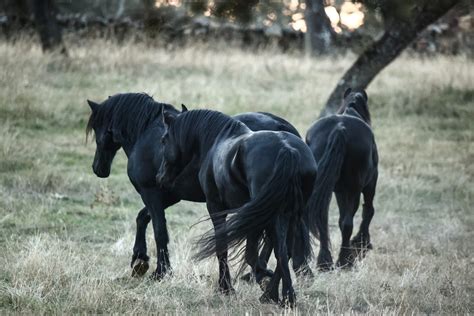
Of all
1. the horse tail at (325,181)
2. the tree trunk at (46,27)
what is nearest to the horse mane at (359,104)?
the horse tail at (325,181)

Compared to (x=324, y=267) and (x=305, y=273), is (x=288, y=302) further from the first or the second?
(x=324, y=267)

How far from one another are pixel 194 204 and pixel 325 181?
3.83 metres

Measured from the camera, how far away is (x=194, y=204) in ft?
35.9

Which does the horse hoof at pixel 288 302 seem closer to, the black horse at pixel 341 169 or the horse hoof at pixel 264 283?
the horse hoof at pixel 264 283

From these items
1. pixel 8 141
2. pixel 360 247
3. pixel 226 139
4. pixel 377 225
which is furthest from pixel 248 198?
pixel 8 141

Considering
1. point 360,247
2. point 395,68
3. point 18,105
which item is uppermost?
point 360,247

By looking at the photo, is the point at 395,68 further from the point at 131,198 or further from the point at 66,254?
the point at 66,254

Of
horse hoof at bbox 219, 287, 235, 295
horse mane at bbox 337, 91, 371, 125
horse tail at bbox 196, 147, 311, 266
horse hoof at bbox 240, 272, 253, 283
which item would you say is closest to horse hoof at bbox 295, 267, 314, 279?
horse hoof at bbox 240, 272, 253, 283

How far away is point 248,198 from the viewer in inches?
225

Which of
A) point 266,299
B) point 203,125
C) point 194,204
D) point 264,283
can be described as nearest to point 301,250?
point 264,283

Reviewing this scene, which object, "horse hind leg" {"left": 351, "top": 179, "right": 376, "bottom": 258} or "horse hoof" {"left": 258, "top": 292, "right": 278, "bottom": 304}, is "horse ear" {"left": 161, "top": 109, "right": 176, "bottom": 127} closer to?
"horse hoof" {"left": 258, "top": 292, "right": 278, "bottom": 304}

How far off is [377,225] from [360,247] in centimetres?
198

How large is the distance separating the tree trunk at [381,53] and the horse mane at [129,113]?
763cm

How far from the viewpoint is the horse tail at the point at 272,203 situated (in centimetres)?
523
